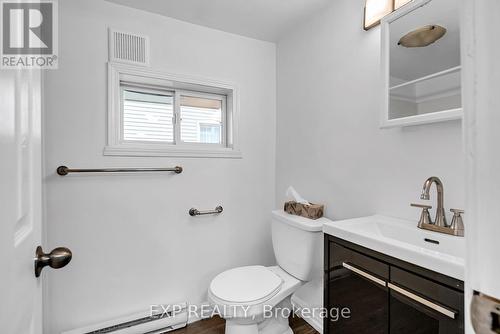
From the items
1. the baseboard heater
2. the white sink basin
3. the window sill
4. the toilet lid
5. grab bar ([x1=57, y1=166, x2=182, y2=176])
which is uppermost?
the window sill

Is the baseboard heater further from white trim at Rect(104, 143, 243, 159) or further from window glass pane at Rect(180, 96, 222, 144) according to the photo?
window glass pane at Rect(180, 96, 222, 144)

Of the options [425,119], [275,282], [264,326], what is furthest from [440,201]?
[264,326]

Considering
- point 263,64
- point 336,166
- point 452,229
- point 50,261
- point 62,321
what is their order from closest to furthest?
1. point 50,261
2. point 452,229
3. point 62,321
4. point 336,166
5. point 263,64

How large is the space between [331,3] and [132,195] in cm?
190

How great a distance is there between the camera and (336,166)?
1.64 metres

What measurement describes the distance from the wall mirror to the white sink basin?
49 centimetres

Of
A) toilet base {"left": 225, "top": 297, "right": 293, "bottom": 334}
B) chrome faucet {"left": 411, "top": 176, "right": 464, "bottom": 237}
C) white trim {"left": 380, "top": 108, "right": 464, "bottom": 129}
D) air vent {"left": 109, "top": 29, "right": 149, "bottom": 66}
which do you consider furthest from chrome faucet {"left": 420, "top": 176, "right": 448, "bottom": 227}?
air vent {"left": 109, "top": 29, "right": 149, "bottom": 66}

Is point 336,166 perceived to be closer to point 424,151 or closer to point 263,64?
point 424,151

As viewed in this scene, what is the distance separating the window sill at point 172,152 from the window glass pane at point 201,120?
18cm

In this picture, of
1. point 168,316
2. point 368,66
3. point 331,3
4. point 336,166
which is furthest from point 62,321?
point 331,3

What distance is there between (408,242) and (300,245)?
1.93ft

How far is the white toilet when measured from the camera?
1.36 metres

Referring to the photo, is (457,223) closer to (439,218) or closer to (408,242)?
(439,218)

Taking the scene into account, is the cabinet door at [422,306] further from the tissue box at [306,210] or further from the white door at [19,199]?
the white door at [19,199]
